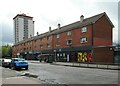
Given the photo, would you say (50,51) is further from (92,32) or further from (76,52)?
(92,32)

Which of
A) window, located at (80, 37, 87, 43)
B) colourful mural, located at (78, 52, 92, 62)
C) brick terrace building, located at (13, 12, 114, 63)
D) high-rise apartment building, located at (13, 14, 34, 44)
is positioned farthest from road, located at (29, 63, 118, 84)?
high-rise apartment building, located at (13, 14, 34, 44)

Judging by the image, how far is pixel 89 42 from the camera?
159ft

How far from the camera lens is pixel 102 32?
50.3m

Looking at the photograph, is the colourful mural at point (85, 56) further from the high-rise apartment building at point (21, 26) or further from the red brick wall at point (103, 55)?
the high-rise apartment building at point (21, 26)

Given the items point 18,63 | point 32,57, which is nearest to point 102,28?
point 18,63

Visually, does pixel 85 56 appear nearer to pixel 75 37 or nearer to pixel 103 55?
pixel 103 55

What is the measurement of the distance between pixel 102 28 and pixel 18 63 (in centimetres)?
2720

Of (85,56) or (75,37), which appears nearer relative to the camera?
(85,56)

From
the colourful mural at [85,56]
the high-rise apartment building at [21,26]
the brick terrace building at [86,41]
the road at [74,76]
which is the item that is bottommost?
the road at [74,76]

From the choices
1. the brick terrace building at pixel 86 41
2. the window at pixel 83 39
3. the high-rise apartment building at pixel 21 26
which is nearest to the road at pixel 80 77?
the brick terrace building at pixel 86 41

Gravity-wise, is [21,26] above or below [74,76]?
above

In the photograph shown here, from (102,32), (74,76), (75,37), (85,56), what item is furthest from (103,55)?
(74,76)

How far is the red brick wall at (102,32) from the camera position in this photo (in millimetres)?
48750

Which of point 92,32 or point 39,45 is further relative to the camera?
point 39,45
